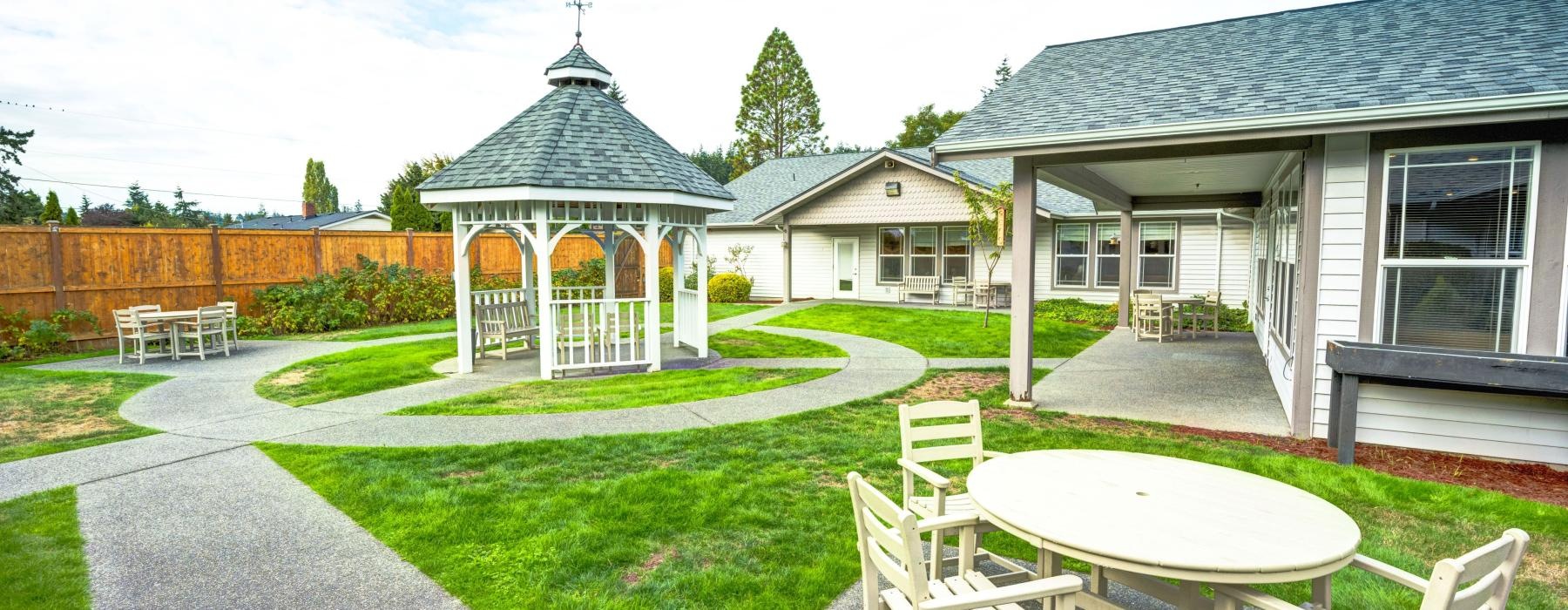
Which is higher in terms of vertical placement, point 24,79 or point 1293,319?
point 24,79

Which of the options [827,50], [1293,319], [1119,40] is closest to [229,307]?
[1119,40]

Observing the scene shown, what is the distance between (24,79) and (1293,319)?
3379 cm

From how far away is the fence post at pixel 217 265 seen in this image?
1384 centimetres

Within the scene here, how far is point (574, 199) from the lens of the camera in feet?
30.7

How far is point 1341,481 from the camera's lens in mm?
5195

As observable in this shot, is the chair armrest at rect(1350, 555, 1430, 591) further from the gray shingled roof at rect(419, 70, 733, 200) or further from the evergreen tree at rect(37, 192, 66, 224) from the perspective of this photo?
the evergreen tree at rect(37, 192, 66, 224)

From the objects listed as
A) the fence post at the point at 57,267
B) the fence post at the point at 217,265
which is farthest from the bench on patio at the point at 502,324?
the fence post at the point at 57,267

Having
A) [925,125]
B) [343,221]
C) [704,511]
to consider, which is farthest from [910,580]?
[925,125]

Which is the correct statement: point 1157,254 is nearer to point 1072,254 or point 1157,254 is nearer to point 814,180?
point 1072,254

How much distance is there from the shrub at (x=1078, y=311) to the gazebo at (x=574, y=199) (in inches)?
367

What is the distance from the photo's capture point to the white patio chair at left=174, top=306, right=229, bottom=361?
11.4 m

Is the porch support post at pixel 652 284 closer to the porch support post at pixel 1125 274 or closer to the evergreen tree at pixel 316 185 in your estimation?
the porch support post at pixel 1125 274

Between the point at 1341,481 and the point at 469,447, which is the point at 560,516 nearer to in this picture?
the point at 469,447

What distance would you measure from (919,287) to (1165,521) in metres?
17.9
